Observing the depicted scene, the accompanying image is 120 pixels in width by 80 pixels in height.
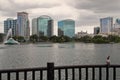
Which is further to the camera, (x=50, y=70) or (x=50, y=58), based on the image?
(x=50, y=58)

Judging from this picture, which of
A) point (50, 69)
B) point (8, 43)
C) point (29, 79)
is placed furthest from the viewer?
point (8, 43)

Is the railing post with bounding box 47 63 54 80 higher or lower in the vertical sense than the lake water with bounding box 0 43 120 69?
higher

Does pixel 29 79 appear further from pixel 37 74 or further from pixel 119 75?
pixel 119 75

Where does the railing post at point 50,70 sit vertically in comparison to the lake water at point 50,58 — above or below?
above

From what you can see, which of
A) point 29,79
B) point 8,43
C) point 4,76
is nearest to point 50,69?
point 29,79

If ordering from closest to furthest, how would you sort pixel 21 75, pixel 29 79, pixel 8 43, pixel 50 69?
pixel 50 69, pixel 29 79, pixel 21 75, pixel 8 43

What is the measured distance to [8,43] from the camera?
199 m

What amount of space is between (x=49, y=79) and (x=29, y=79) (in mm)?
19011

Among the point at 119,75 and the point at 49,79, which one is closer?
the point at 49,79

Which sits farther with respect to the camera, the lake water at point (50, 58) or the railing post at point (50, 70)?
the lake water at point (50, 58)

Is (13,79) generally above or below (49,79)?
→ below

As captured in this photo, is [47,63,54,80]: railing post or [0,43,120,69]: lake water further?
[0,43,120,69]: lake water

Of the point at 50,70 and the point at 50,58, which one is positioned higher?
the point at 50,70

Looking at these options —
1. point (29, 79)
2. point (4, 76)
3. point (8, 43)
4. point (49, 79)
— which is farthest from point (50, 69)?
point (8, 43)
